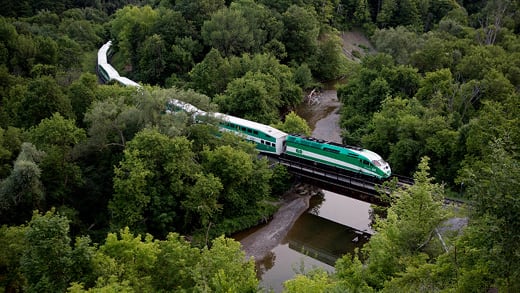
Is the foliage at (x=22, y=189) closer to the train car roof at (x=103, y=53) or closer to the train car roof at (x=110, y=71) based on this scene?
the train car roof at (x=110, y=71)

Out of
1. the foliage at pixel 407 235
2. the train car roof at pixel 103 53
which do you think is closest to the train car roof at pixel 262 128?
the foliage at pixel 407 235

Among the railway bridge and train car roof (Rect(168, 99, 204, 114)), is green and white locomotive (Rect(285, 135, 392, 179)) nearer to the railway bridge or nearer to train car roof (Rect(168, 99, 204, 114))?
the railway bridge

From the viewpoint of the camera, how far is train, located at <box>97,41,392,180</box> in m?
38.6

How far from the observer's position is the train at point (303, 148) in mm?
38594

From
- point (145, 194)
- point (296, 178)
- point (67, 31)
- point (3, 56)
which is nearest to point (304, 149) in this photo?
point (296, 178)

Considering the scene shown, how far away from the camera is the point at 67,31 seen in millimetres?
83562

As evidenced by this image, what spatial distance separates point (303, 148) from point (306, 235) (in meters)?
8.02

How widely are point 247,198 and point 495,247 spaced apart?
80.1ft

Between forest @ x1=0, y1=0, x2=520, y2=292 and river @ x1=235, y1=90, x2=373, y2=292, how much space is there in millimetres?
1578

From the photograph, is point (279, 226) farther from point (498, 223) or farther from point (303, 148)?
point (498, 223)

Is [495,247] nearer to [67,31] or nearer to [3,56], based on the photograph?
[3,56]

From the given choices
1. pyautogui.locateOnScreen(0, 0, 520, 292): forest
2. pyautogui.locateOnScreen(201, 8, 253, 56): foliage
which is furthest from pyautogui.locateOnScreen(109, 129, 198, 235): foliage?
pyautogui.locateOnScreen(201, 8, 253, 56): foliage

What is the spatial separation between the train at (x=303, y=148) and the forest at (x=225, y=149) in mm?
1546

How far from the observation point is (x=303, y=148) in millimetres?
41969
